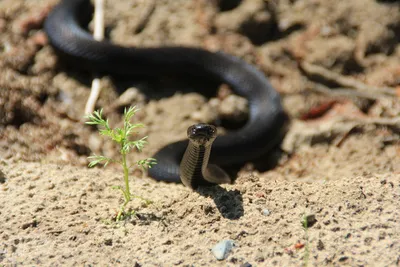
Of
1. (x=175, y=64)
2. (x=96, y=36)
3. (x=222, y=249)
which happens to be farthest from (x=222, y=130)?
(x=222, y=249)

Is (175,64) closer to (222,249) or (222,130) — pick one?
(222,130)

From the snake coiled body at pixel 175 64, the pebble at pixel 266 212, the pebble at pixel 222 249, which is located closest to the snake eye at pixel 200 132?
the pebble at pixel 266 212

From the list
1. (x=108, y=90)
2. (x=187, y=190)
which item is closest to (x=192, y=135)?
(x=187, y=190)

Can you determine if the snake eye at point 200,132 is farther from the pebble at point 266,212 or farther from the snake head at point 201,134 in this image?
the pebble at point 266,212

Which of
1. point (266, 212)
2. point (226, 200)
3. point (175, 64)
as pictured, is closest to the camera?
point (266, 212)

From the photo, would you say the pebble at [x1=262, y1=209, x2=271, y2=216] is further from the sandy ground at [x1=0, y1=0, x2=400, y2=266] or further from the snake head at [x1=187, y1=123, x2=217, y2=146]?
the snake head at [x1=187, y1=123, x2=217, y2=146]

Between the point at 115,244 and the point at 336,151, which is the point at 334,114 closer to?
the point at 336,151
